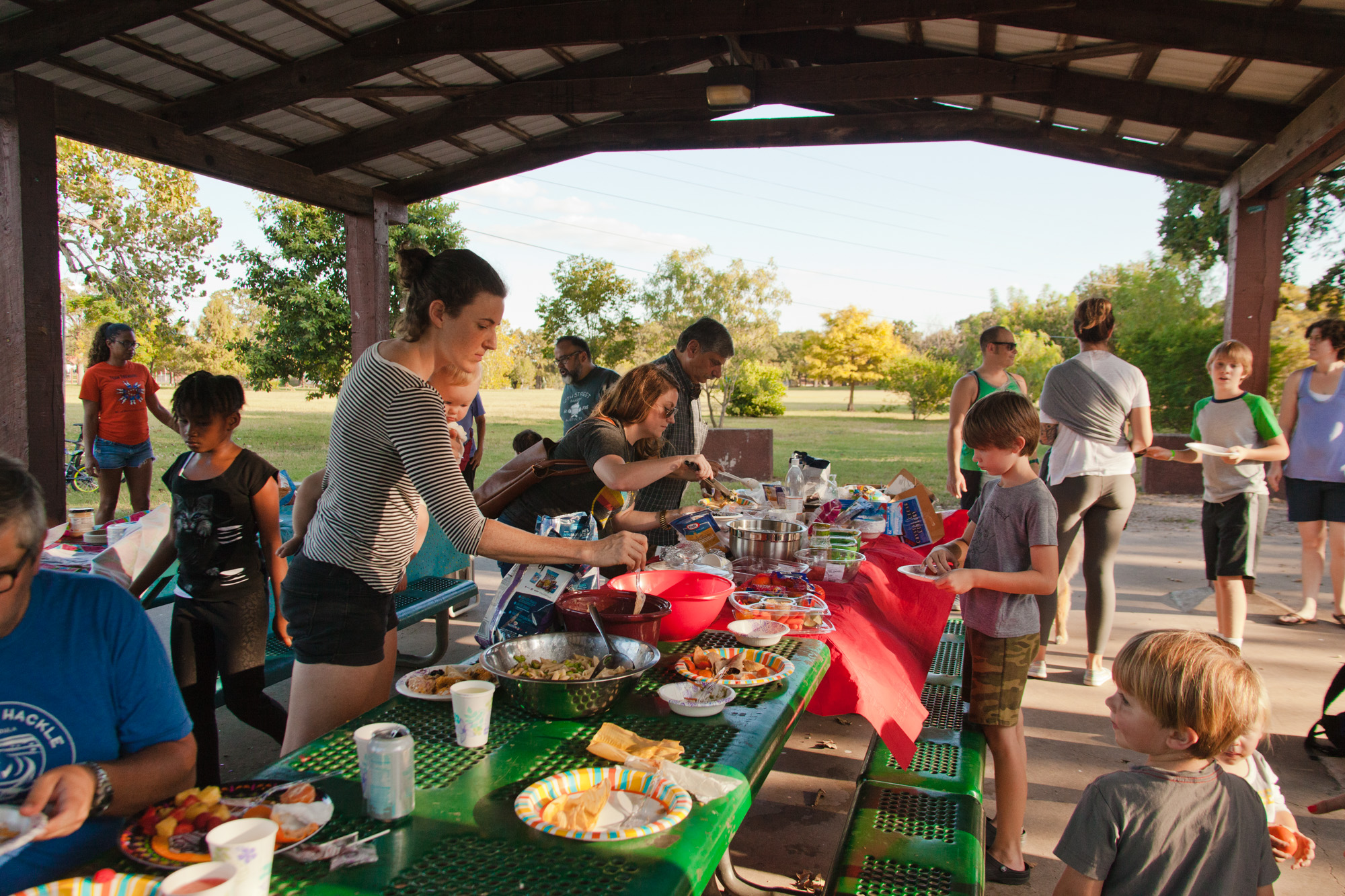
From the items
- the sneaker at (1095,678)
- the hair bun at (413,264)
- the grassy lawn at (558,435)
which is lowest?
the sneaker at (1095,678)

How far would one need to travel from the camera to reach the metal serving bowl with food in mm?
1726

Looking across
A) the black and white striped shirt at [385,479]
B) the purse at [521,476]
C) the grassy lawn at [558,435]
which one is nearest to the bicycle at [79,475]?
the grassy lawn at [558,435]

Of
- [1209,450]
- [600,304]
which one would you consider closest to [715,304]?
[600,304]

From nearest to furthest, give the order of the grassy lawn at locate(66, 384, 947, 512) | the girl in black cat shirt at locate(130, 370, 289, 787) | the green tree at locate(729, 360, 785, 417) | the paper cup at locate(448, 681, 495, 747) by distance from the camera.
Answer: the paper cup at locate(448, 681, 495, 747), the girl in black cat shirt at locate(130, 370, 289, 787), the grassy lawn at locate(66, 384, 947, 512), the green tree at locate(729, 360, 785, 417)

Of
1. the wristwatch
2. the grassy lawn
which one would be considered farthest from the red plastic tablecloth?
the grassy lawn

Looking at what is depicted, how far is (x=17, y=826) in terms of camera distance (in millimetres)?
1198

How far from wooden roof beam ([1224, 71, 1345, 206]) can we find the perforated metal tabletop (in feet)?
20.0

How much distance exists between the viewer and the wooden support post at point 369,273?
8.06m

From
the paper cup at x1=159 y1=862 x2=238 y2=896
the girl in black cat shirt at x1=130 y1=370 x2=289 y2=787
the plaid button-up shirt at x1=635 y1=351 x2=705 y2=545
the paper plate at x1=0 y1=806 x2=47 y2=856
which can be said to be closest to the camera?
the paper cup at x1=159 y1=862 x2=238 y2=896

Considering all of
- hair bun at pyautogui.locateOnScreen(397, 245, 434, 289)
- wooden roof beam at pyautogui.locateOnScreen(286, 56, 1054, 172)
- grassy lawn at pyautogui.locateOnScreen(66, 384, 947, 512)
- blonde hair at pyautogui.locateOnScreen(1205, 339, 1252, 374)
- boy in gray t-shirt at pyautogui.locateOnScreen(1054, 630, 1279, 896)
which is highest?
wooden roof beam at pyautogui.locateOnScreen(286, 56, 1054, 172)

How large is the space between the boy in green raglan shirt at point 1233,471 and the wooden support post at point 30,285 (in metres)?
6.32

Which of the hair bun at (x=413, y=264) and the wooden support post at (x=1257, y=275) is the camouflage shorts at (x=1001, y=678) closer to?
the hair bun at (x=413, y=264)

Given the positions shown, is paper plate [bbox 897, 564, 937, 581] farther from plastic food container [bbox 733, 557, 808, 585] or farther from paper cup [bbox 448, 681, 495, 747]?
paper cup [bbox 448, 681, 495, 747]

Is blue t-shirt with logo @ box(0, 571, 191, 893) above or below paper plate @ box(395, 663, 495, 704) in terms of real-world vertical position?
above
